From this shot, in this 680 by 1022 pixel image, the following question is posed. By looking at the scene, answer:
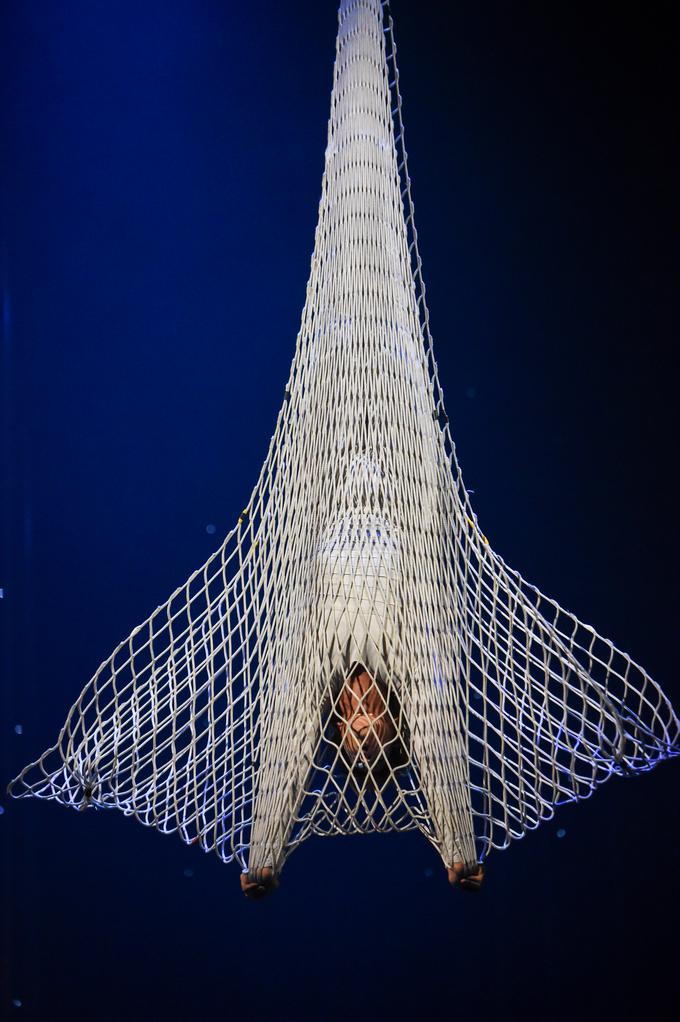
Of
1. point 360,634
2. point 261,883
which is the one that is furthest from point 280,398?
point 261,883

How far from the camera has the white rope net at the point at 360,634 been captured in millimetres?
993

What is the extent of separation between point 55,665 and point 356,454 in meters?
0.78

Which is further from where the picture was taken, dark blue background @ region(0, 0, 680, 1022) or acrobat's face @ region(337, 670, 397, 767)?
dark blue background @ region(0, 0, 680, 1022)

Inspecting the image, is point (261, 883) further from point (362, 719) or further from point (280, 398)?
point (280, 398)

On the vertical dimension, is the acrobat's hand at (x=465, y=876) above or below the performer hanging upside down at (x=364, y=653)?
below

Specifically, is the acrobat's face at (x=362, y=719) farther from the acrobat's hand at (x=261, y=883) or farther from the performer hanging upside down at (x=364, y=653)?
the acrobat's hand at (x=261, y=883)

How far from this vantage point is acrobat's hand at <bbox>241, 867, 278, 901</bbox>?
0.98 meters

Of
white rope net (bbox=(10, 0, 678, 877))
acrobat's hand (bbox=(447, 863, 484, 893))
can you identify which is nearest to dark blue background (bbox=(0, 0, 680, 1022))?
white rope net (bbox=(10, 0, 678, 877))

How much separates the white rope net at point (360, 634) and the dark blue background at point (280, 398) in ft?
1.51

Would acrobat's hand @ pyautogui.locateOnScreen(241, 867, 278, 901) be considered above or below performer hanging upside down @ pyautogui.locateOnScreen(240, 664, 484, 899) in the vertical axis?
below

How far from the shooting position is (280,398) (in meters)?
1.67

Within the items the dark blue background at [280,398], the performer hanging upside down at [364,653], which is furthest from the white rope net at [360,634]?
the dark blue background at [280,398]

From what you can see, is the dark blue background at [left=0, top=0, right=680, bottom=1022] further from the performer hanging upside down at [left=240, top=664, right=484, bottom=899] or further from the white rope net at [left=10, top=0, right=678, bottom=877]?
the performer hanging upside down at [left=240, top=664, right=484, bottom=899]

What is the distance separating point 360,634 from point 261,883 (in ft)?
0.93
